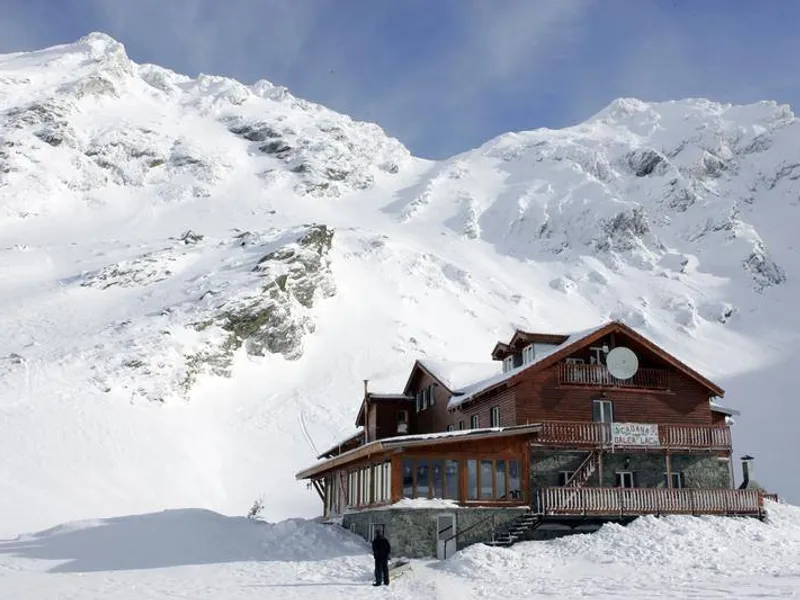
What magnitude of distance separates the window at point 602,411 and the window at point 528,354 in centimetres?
321

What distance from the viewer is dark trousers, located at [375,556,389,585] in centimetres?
2067

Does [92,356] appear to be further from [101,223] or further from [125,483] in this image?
[101,223]

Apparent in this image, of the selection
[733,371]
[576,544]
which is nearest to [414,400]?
[576,544]

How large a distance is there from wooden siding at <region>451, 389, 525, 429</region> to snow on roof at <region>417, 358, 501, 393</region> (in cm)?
119

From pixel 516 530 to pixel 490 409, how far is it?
252 inches

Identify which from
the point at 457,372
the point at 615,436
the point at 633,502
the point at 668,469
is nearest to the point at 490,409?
the point at 457,372

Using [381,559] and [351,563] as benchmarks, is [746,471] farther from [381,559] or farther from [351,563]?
[381,559]

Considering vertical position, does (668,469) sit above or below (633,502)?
above

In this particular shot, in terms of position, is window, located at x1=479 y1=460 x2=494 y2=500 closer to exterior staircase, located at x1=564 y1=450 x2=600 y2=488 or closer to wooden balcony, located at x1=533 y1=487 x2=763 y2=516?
wooden balcony, located at x1=533 y1=487 x2=763 y2=516

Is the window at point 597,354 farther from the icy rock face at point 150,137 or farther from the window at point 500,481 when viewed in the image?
the icy rock face at point 150,137

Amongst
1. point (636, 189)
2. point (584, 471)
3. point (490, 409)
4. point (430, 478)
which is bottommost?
point (430, 478)

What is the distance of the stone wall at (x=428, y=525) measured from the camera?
25766mm

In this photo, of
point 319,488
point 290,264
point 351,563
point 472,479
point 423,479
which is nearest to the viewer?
point 351,563

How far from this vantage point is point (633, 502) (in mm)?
27047
